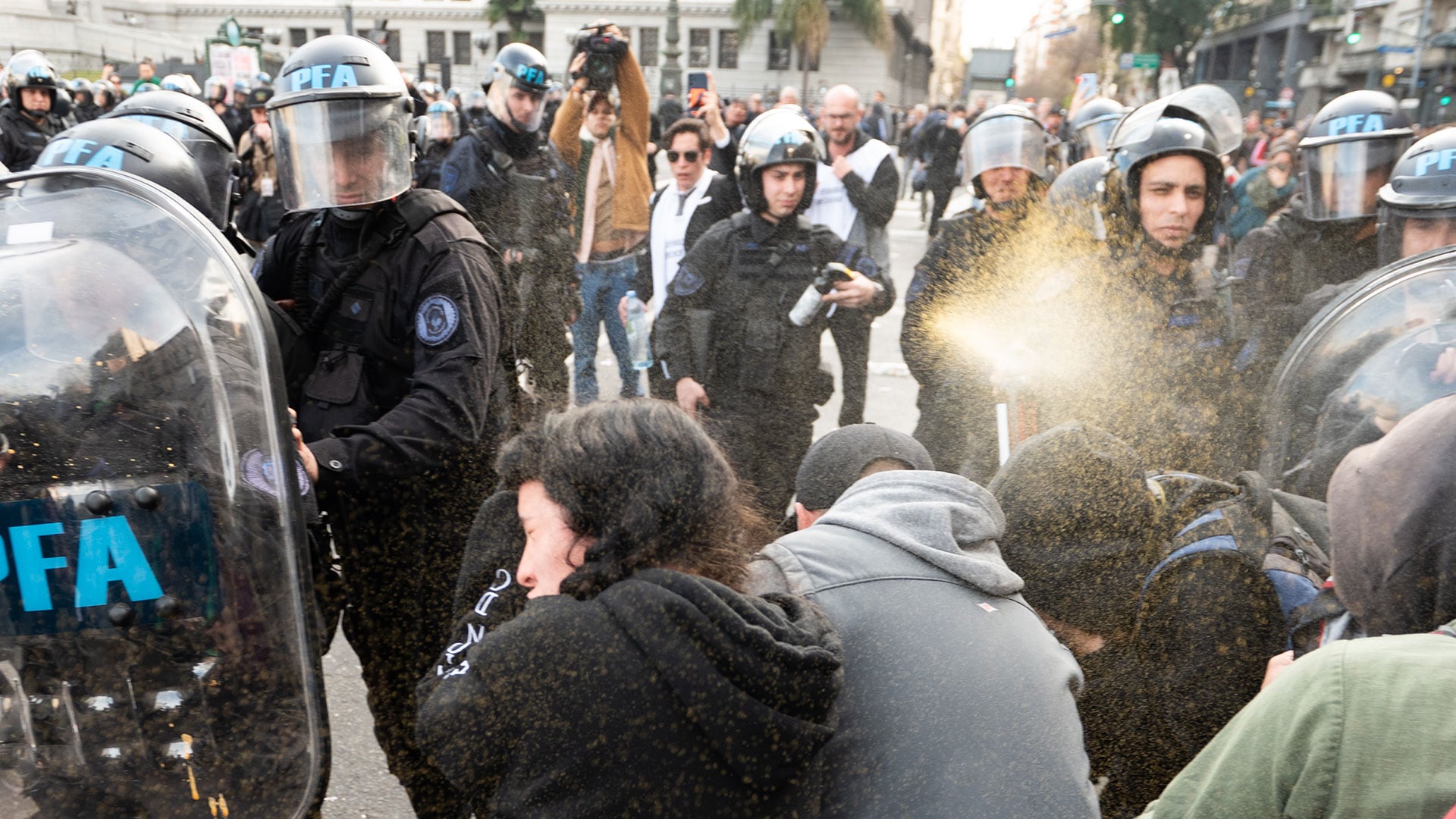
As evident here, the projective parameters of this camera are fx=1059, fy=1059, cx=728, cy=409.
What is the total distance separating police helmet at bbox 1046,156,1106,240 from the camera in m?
3.53

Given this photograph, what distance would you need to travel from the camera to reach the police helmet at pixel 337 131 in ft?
7.63

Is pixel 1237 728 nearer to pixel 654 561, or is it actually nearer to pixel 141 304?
pixel 654 561

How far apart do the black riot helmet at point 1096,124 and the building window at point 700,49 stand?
46114 millimetres

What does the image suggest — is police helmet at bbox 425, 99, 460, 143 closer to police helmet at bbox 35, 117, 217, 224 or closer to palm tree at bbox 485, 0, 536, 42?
police helmet at bbox 35, 117, 217, 224

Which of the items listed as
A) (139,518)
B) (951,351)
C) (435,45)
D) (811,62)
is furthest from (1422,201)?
(435,45)

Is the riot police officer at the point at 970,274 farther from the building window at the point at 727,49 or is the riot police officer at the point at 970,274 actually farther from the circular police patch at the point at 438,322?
the building window at the point at 727,49

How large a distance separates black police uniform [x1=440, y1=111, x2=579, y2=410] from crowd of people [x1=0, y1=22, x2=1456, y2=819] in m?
0.16

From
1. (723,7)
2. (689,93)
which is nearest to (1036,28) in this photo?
(723,7)

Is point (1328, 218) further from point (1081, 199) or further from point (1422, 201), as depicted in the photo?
point (1422, 201)

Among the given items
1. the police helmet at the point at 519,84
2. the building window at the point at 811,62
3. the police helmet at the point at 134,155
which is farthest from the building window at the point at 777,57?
the police helmet at the point at 134,155

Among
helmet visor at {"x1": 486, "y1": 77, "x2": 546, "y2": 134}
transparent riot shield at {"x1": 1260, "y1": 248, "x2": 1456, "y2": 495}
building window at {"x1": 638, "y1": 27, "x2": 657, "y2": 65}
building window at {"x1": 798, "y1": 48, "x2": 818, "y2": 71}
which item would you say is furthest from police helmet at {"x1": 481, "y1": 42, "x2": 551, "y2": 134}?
building window at {"x1": 638, "y1": 27, "x2": 657, "y2": 65}

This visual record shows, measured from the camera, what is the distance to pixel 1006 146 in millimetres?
4207

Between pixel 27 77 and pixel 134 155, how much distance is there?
7851 mm

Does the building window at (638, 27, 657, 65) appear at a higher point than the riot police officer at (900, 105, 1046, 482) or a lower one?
higher
